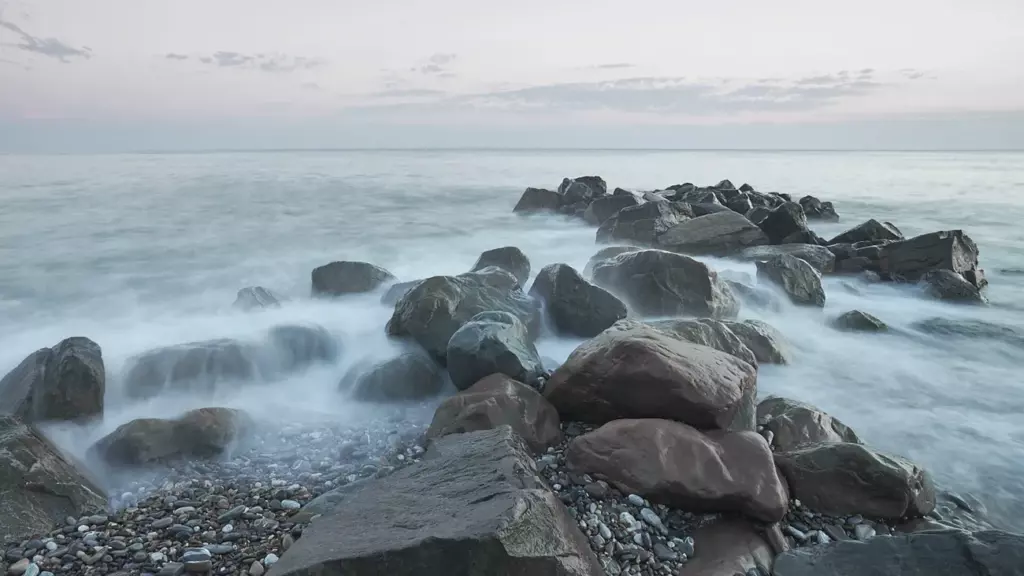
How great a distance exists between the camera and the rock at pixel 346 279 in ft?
26.7

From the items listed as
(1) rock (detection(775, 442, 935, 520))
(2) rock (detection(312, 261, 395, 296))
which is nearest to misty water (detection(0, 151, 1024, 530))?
(2) rock (detection(312, 261, 395, 296))

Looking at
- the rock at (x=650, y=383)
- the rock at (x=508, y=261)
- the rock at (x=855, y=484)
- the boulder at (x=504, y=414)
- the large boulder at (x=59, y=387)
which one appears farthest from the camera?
the rock at (x=508, y=261)

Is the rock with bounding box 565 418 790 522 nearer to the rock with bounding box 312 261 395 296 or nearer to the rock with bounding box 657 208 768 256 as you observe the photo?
the rock with bounding box 312 261 395 296

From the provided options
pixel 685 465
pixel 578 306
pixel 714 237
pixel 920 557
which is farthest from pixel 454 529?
pixel 714 237

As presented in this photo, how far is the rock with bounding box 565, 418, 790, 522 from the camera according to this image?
3.45 m

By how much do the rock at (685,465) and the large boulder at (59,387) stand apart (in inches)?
143

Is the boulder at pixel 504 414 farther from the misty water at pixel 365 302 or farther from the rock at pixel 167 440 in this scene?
the rock at pixel 167 440

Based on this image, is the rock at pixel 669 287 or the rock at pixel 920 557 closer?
the rock at pixel 920 557

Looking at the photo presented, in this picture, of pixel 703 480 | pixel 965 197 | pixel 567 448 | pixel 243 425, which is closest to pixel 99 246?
pixel 243 425

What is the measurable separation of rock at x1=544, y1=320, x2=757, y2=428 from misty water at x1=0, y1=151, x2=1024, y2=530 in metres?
1.47

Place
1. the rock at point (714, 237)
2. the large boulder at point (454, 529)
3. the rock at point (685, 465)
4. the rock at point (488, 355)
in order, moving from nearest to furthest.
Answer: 1. the large boulder at point (454, 529)
2. the rock at point (685, 465)
3. the rock at point (488, 355)
4. the rock at point (714, 237)

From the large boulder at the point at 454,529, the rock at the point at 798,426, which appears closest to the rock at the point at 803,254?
the rock at the point at 798,426

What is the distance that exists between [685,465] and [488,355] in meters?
1.77

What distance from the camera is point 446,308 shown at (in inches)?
231
